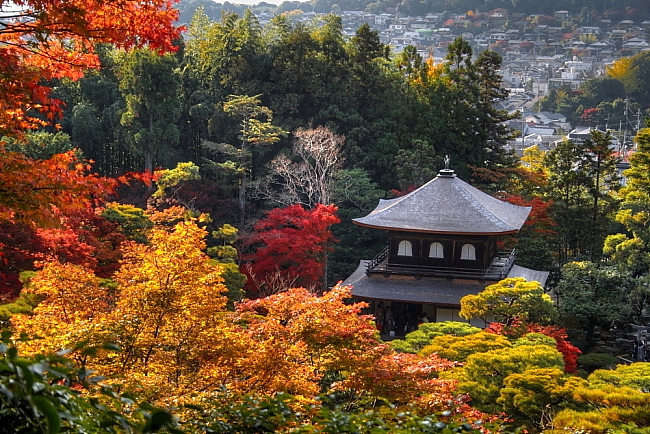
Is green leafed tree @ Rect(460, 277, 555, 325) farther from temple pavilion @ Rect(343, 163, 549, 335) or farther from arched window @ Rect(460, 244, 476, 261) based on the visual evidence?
arched window @ Rect(460, 244, 476, 261)

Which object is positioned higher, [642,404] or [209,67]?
[209,67]

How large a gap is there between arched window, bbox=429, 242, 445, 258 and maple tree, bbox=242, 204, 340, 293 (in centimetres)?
286

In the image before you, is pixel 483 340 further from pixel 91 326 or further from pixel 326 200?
pixel 326 200

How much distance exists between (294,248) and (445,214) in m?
4.36

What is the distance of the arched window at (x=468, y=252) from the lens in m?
21.1

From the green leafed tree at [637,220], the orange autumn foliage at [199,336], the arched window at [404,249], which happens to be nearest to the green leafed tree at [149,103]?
the arched window at [404,249]

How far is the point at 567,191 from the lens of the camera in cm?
2684

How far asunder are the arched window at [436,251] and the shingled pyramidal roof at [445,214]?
28.1 inches

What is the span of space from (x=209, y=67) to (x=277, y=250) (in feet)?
36.8

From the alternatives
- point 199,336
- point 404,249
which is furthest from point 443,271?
point 199,336

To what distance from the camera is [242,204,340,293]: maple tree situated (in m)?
22.0

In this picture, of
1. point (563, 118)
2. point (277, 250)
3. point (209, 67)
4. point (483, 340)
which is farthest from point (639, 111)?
point (483, 340)

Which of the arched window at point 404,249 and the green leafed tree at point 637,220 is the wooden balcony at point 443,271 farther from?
the green leafed tree at point 637,220

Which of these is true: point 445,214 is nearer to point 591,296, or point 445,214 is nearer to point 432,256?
point 432,256
